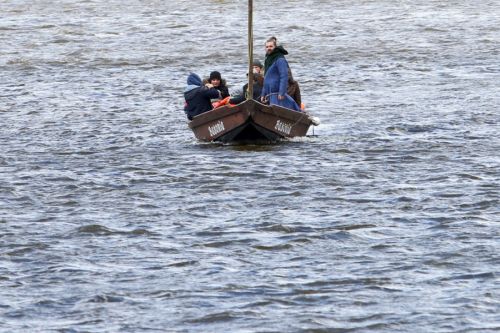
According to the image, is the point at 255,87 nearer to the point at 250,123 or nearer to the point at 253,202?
the point at 250,123

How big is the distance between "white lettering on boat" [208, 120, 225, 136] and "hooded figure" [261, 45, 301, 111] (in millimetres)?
895

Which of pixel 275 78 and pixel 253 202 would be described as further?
pixel 275 78

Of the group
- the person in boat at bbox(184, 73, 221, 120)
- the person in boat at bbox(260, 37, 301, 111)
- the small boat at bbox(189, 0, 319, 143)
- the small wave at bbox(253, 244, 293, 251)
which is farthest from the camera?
the person in boat at bbox(184, 73, 221, 120)

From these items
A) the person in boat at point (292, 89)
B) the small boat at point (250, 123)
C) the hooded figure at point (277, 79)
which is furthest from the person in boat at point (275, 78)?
the small boat at point (250, 123)

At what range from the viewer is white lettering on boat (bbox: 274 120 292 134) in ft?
74.2

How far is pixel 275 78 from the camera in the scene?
899 inches

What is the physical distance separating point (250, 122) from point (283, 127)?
642 millimetres

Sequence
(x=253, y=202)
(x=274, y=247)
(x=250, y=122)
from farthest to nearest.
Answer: (x=250, y=122) → (x=253, y=202) → (x=274, y=247)

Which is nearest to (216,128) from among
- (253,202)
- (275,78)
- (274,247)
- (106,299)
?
(275,78)

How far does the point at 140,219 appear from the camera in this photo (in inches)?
677

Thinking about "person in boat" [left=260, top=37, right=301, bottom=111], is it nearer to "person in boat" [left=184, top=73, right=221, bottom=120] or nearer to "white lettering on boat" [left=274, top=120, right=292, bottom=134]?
"white lettering on boat" [left=274, top=120, right=292, bottom=134]

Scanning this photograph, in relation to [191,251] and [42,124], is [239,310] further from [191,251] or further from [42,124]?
[42,124]

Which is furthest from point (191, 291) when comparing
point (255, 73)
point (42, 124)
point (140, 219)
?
point (42, 124)

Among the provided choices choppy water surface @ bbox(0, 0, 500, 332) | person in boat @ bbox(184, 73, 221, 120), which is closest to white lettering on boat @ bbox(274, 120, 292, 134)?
choppy water surface @ bbox(0, 0, 500, 332)
